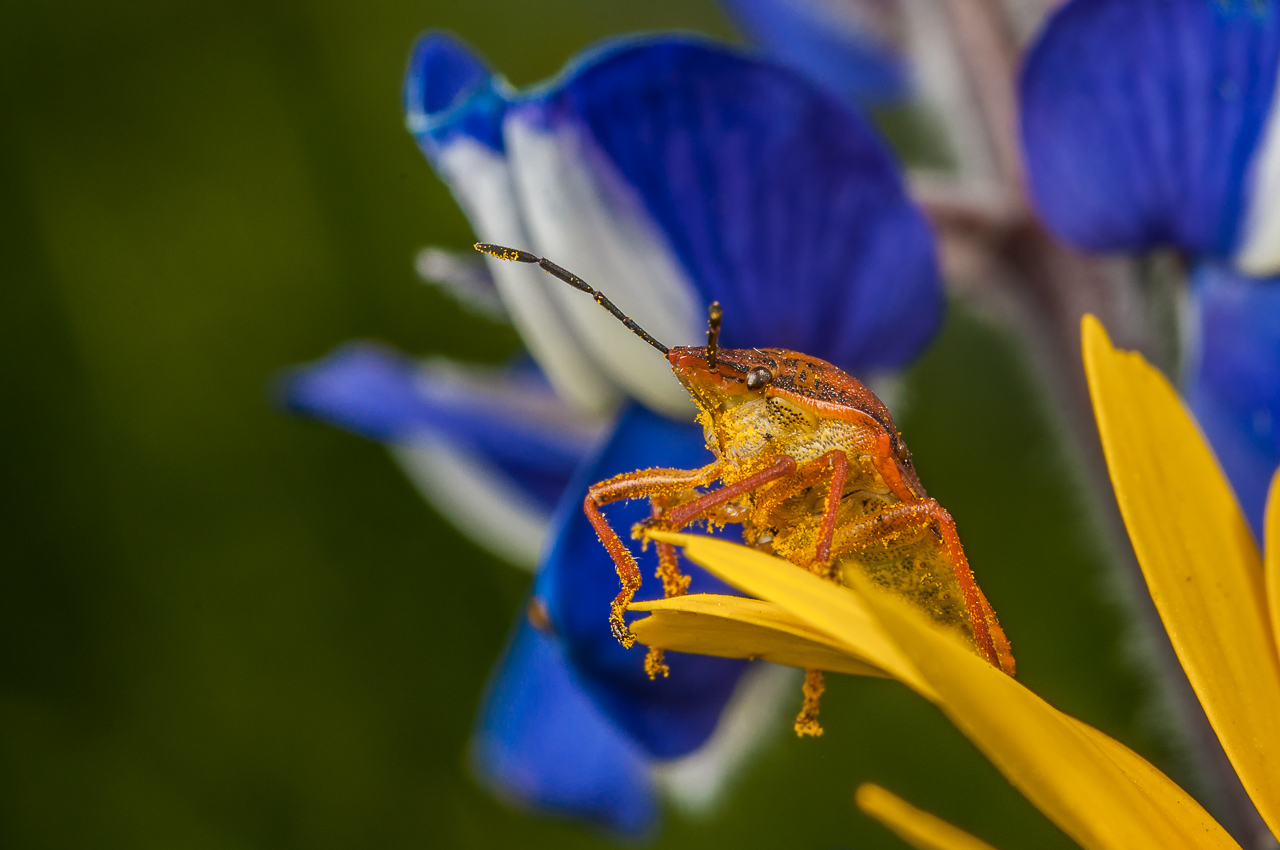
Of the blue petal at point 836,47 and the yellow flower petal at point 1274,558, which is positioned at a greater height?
the blue petal at point 836,47

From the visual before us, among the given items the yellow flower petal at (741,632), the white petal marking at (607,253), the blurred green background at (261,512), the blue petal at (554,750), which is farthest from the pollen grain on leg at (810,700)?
the blurred green background at (261,512)

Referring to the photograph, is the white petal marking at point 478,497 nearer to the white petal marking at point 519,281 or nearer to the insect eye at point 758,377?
the white petal marking at point 519,281

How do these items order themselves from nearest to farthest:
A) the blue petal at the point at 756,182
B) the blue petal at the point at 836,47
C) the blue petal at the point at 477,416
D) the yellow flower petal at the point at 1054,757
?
the yellow flower petal at the point at 1054,757 < the blue petal at the point at 756,182 < the blue petal at the point at 477,416 < the blue petal at the point at 836,47

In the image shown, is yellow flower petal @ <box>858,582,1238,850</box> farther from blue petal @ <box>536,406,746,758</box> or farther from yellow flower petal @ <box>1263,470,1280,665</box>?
blue petal @ <box>536,406,746,758</box>

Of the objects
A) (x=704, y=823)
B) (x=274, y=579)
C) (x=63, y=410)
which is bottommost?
(x=704, y=823)

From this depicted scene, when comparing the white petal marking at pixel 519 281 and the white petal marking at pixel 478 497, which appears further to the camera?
the white petal marking at pixel 478 497

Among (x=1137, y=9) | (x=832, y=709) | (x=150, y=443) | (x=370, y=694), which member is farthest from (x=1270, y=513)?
(x=150, y=443)

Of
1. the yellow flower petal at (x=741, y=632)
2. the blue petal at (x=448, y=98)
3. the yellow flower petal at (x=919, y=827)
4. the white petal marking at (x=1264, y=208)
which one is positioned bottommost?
the yellow flower petal at (x=919, y=827)

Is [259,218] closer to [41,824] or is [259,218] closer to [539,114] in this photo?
[41,824]
